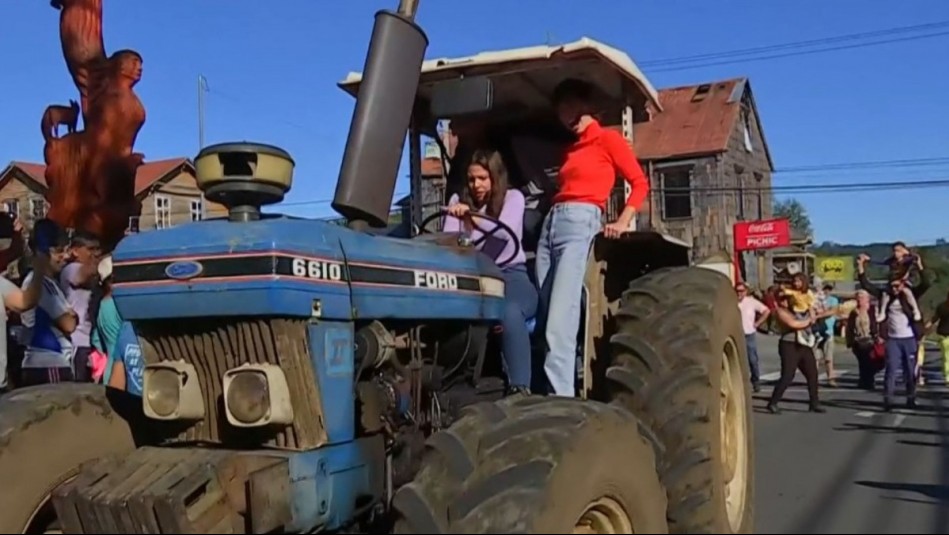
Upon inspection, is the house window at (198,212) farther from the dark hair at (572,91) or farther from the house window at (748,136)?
the house window at (748,136)

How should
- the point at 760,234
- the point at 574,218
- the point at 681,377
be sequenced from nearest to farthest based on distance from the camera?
the point at 681,377 < the point at 574,218 < the point at 760,234

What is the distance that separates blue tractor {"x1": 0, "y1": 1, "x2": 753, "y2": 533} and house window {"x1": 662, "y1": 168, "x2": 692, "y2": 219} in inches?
1280

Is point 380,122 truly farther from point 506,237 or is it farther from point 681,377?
point 681,377

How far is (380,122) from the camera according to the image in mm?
4160

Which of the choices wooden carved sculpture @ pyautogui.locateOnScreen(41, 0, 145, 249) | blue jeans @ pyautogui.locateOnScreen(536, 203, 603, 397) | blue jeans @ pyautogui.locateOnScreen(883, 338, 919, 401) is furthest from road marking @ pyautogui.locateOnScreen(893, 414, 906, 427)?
wooden carved sculpture @ pyautogui.locateOnScreen(41, 0, 145, 249)

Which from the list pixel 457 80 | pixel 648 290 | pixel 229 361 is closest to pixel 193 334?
pixel 229 361

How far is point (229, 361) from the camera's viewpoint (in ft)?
10.8

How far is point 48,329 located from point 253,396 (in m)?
4.55

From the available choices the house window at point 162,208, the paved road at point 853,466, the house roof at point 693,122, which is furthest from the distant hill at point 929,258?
the house window at point 162,208

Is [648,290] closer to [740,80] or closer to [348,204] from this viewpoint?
[348,204]

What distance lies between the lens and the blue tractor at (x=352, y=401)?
296cm

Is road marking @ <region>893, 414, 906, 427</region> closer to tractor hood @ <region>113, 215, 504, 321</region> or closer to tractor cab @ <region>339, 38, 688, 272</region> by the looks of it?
tractor cab @ <region>339, 38, 688, 272</region>

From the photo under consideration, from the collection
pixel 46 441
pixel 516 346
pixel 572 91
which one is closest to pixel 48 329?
pixel 46 441

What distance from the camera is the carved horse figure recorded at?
11.8 m
